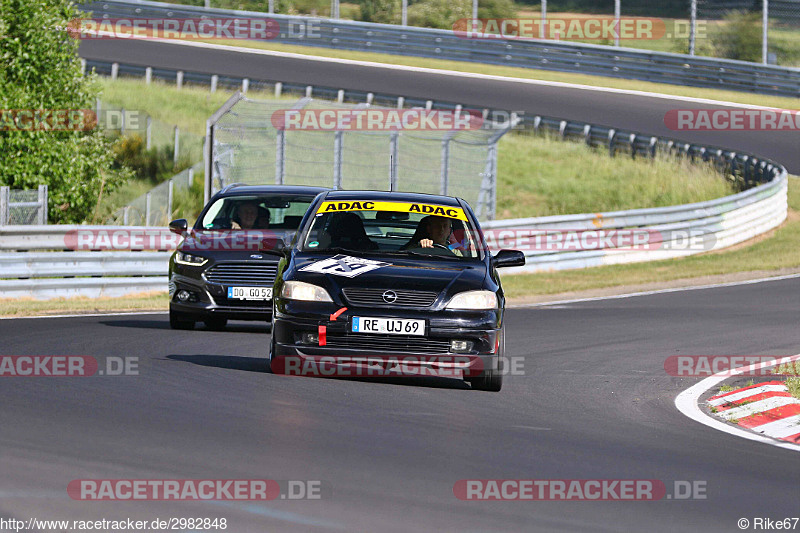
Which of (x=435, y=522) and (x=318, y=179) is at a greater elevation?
(x=435, y=522)

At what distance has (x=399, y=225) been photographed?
1140cm

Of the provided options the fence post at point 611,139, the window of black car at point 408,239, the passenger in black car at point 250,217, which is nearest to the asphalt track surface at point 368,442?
the window of black car at point 408,239

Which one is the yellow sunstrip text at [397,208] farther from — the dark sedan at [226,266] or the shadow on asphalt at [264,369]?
the dark sedan at [226,266]

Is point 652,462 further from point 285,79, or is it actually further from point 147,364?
point 285,79

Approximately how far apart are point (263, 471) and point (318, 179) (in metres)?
18.2

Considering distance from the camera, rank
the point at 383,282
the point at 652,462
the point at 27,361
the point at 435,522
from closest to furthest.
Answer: the point at 435,522 → the point at 652,462 → the point at 383,282 → the point at 27,361

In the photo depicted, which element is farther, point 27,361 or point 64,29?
point 64,29

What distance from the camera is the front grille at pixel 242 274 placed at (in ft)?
44.9

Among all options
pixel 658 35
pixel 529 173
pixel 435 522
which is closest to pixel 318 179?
pixel 529 173

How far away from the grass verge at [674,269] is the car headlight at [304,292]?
441 inches

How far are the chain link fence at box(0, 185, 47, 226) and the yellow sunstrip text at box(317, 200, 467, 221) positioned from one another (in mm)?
8801

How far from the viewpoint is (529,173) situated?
3378 cm

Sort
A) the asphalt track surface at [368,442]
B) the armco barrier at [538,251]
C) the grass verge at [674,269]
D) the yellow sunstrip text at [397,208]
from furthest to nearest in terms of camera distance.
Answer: the grass verge at [674,269] → the armco barrier at [538,251] → the yellow sunstrip text at [397,208] → the asphalt track surface at [368,442]

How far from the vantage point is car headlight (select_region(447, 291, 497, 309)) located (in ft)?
32.6
